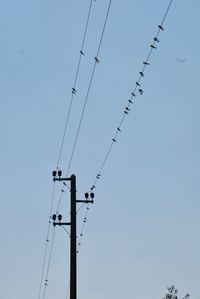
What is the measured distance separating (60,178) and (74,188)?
0.94 m

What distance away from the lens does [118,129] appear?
14.6 m

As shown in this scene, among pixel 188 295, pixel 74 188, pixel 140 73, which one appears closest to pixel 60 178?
pixel 74 188


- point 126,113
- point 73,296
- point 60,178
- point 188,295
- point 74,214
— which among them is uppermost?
point 188,295

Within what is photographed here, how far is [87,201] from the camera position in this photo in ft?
Answer: 69.7

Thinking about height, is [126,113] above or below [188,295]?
below

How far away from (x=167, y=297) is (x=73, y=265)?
68.4 ft

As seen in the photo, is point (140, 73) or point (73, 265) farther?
point (73, 265)

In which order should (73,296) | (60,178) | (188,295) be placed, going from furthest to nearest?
(188,295), (60,178), (73,296)

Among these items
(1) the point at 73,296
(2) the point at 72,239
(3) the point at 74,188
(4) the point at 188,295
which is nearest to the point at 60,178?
(3) the point at 74,188

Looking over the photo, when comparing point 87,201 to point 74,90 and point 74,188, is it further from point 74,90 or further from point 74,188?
point 74,90

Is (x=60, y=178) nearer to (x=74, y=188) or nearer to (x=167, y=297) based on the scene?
(x=74, y=188)

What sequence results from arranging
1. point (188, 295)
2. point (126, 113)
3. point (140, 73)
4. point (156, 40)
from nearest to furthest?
point (156, 40)
point (140, 73)
point (126, 113)
point (188, 295)

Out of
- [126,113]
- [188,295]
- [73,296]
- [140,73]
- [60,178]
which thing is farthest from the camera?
[188,295]

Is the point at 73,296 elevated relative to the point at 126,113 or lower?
lower
